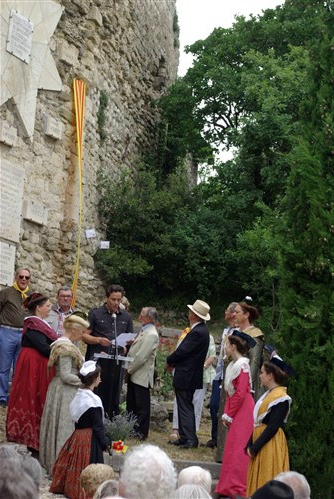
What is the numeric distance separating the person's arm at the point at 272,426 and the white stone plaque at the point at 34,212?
606 centimetres

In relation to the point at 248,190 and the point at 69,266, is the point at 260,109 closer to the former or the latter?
the point at 248,190

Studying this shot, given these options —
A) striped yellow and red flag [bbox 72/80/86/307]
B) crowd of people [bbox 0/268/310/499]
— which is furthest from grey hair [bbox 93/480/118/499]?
striped yellow and red flag [bbox 72/80/86/307]

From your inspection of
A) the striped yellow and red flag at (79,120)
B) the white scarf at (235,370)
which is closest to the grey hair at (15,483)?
the white scarf at (235,370)

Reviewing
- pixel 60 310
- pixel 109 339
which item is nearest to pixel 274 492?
pixel 109 339

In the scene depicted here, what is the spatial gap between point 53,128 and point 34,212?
1296 mm

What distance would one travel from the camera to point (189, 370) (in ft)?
28.3

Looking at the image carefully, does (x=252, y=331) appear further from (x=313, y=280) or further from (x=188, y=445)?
(x=188, y=445)

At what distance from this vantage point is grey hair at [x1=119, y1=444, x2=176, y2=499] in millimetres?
3617

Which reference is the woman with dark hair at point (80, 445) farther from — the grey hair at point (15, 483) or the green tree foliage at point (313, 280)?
the grey hair at point (15, 483)

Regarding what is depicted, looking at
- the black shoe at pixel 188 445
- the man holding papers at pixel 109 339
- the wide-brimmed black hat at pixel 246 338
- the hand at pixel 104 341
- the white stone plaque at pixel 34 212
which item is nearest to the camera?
the wide-brimmed black hat at pixel 246 338

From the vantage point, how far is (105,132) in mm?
14602

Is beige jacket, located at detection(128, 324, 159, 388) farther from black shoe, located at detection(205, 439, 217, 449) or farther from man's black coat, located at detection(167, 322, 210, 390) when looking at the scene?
black shoe, located at detection(205, 439, 217, 449)

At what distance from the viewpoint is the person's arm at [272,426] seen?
654 centimetres

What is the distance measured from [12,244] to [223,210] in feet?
17.3
